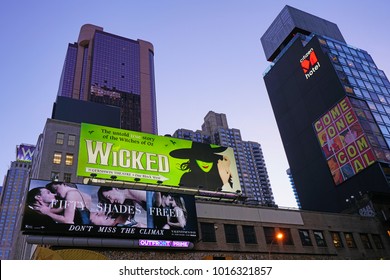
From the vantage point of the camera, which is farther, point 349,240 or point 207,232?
point 349,240

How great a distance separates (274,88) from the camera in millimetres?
98250

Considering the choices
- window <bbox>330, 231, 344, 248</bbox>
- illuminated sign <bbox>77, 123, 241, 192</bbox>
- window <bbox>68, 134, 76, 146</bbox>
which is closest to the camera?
illuminated sign <bbox>77, 123, 241, 192</bbox>

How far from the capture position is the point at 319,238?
47.2 meters

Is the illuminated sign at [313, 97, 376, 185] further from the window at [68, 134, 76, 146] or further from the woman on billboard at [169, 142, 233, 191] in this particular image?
the window at [68, 134, 76, 146]

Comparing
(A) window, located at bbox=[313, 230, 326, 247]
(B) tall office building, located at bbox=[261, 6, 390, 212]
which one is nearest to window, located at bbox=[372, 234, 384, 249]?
(A) window, located at bbox=[313, 230, 326, 247]

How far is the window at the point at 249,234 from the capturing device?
140 ft

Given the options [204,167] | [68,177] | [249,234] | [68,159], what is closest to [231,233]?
[249,234]

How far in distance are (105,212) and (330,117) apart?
57.3 meters

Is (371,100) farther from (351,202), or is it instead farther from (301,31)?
(301,31)

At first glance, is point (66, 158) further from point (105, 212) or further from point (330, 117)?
point (330, 117)

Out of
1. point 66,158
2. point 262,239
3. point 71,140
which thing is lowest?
point 262,239

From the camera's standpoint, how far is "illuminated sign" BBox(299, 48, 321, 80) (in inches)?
3359
